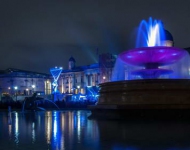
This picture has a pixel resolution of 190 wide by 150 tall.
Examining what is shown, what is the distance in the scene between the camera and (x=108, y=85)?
43.6 feet

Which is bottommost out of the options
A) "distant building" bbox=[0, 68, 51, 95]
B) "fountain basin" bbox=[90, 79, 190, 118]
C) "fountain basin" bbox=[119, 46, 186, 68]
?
"fountain basin" bbox=[90, 79, 190, 118]

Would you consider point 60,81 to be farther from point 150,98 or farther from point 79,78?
point 150,98

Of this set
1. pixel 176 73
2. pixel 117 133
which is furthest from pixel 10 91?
pixel 117 133

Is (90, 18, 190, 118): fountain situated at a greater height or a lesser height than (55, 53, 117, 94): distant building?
lesser

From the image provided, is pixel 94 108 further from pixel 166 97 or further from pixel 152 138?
pixel 152 138

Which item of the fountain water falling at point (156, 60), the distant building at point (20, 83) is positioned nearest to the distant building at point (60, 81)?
the distant building at point (20, 83)

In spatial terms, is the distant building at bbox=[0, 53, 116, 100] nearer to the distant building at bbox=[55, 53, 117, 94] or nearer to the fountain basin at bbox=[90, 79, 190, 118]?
the distant building at bbox=[55, 53, 117, 94]

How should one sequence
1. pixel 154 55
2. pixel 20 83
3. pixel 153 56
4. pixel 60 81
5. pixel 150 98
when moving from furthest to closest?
pixel 60 81 < pixel 20 83 < pixel 153 56 < pixel 154 55 < pixel 150 98

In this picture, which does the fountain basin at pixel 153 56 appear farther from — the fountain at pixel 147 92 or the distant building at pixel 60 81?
the distant building at pixel 60 81

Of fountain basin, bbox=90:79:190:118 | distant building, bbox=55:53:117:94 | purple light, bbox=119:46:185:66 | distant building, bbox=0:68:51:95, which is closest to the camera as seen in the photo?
fountain basin, bbox=90:79:190:118

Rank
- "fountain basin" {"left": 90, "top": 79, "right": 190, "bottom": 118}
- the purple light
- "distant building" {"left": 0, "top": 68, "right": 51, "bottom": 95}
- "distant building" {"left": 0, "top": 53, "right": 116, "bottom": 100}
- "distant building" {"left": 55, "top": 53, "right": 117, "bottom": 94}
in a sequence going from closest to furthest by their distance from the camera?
"fountain basin" {"left": 90, "top": 79, "right": 190, "bottom": 118}, the purple light, "distant building" {"left": 55, "top": 53, "right": 117, "bottom": 94}, "distant building" {"left": 0, "top": 53, "right": 116, "bottom": 100}, "distant building" {"left": 0, "top": 68, "right": 51, "bottom": 95}

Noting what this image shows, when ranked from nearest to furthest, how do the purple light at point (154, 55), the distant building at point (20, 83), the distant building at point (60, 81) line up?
the purple light at point (154, 55) < the distant building at point (60, 81) < the distant building at point (20, 83)

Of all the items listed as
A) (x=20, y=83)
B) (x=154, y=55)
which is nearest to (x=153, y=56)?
(x=154, y=55)

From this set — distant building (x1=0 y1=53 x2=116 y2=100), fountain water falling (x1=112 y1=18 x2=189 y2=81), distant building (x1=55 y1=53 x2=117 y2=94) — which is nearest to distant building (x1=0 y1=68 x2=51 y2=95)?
distant building (x1=0 y1=53 x2=116 y2=100)
